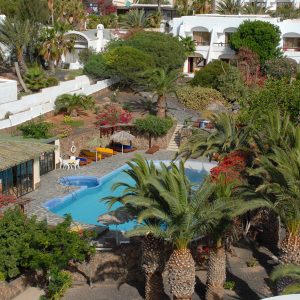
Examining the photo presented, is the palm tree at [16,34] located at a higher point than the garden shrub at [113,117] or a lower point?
higher

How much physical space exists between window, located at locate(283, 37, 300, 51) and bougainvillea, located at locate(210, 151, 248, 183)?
112 ft

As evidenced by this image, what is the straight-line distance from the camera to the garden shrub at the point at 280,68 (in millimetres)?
48594

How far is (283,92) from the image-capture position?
30109mm

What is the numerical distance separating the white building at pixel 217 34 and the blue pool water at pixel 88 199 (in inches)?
978

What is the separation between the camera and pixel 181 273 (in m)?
17.6

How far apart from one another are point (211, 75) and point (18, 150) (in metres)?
22.5

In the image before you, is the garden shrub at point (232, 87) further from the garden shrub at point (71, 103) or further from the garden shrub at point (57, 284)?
the garden shrub at point (57, 284)

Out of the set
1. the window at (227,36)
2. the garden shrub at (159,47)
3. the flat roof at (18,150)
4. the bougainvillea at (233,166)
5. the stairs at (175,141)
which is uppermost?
the window at (227,36)

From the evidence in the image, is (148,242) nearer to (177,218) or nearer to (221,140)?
(177,218)

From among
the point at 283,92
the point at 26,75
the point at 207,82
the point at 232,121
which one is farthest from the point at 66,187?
the point at 207,82

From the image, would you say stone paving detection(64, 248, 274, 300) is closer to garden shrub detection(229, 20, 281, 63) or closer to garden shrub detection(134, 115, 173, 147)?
garden shrub detection(134, 115, 173, 147)

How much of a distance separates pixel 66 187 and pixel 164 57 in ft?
69.6

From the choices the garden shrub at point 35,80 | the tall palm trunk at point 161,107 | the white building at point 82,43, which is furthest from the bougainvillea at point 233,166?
the white building at point 82,43

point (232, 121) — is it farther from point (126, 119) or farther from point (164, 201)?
point (126, 119)
